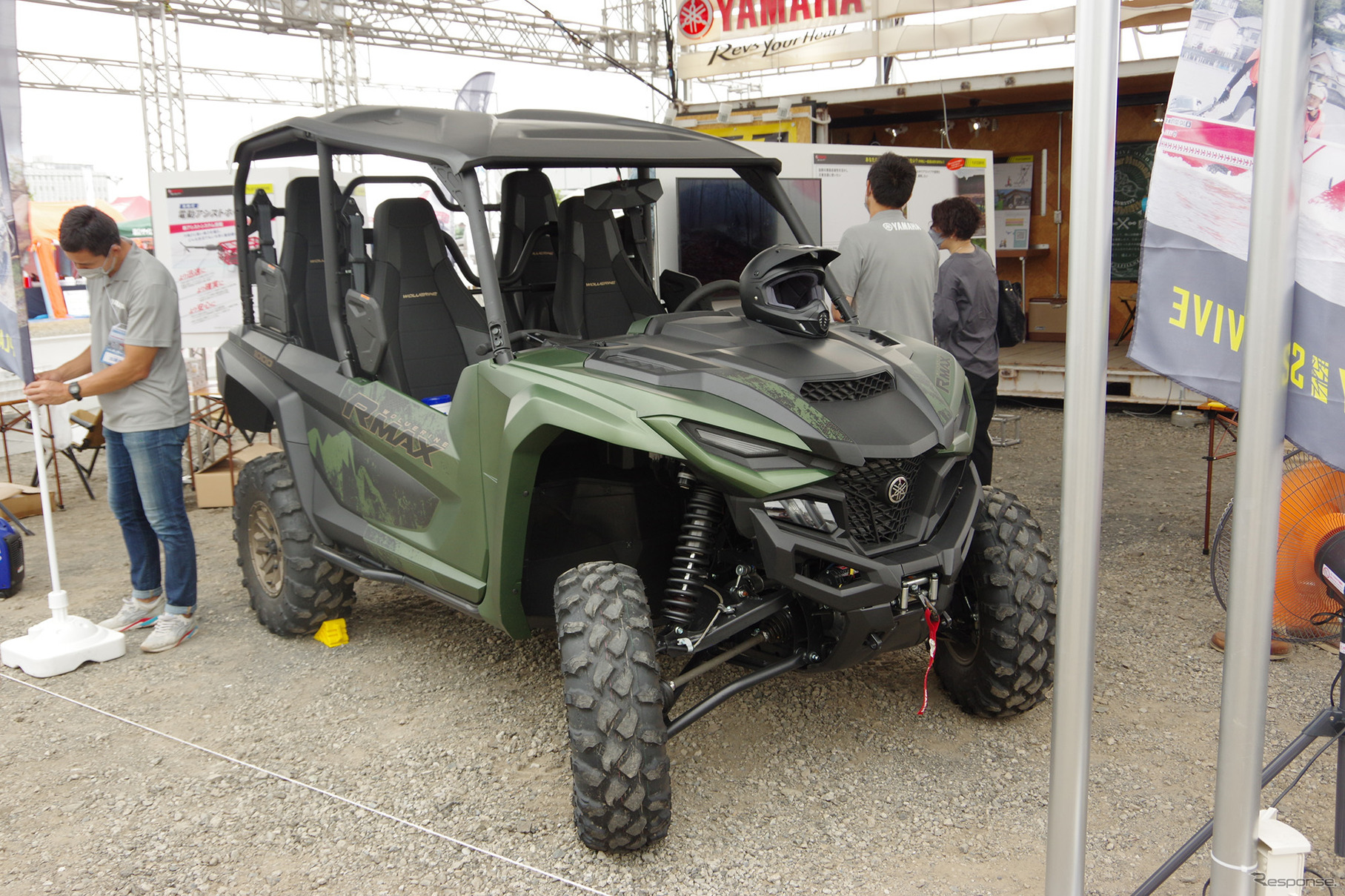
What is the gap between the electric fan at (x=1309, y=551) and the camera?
2.33 meters

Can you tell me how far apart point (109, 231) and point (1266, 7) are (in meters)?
4.16

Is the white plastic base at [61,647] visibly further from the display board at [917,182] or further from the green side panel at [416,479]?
the display board at [917,182]

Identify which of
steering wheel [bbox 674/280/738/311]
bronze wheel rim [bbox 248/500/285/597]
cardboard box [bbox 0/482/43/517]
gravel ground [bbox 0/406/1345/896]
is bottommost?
gravel ground [bbox 0/406/1345/896]

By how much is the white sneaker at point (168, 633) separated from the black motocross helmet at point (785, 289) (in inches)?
115

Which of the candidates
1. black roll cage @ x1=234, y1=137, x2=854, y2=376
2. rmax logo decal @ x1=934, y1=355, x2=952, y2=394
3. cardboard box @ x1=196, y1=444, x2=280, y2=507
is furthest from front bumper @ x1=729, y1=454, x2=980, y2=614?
cardboard box @ x1=196, y1=444, x2=280, y2=507

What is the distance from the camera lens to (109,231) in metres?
4.27

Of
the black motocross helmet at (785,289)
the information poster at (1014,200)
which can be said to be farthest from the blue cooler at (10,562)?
the information poster at (1014,200)

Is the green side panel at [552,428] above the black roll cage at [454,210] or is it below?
below

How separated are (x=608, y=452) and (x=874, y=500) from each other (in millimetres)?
1071

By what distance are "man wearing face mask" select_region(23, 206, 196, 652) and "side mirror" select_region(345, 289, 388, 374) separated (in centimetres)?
104

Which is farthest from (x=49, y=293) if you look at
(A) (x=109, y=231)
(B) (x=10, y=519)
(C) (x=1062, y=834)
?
(C) (x=1062, y=834)

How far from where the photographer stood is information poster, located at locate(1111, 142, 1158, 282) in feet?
33.5

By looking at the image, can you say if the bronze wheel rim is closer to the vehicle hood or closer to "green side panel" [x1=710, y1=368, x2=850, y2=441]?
the vehicle hood

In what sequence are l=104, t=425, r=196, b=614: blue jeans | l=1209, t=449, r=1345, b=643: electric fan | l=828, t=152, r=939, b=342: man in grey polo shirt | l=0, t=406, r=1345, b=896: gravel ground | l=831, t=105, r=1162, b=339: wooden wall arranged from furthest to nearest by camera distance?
1. l=831, t=105, r=1162, b=339: wooden wall
2. l=828, t=152, r=939, b=342: man in grey polo shirt
3. l=104, t=425, r=196, b=614: blue jeans
4. l=0, t=406, r=1345, b=896: gravel ground
5. l=1209, t=449, r=1345, b=643: electric fan
